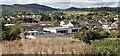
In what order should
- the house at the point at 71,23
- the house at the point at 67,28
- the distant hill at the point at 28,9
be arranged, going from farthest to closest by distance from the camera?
the house at the point at 71,23 → the house at the point at 67,28 → the distant hill at the point at 28,9

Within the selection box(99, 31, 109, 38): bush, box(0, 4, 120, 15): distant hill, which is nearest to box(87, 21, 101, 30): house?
box(99, 31, 109, 38): bush

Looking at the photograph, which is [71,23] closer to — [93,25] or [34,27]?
[93,25]

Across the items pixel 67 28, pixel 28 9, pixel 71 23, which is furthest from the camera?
pixel 71 23

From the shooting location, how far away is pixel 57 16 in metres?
2.62

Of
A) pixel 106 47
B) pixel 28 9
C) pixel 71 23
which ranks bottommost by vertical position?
pixel 106 47

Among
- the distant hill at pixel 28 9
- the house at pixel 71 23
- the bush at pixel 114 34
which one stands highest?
the distant hill at pixel 28 9

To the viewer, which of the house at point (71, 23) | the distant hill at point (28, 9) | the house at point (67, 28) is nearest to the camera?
the distant hill at point (28, 9)

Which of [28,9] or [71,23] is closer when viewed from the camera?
[28,9]

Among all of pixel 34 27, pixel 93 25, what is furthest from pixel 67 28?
pixel 93 25

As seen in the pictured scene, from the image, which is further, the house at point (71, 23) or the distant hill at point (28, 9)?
the house at point (71, 23)

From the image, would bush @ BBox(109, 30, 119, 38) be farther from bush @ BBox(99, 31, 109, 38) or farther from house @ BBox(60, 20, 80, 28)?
house @ BBox(60, 20, 80, 28)

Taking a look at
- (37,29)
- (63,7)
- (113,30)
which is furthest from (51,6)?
(113,30)

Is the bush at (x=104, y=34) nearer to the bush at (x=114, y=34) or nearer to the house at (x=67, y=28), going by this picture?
the bush at (x=114, y=34)

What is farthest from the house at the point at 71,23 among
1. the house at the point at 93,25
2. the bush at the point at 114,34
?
the bush at the point at 114,34
